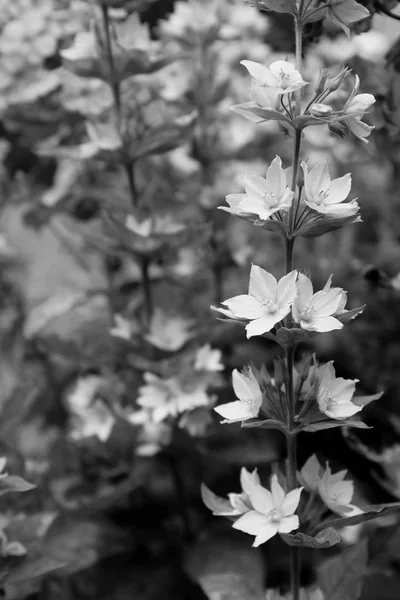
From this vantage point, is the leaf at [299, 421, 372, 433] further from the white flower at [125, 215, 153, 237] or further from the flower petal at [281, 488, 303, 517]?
the white flower at [125, 215, 153, 237]

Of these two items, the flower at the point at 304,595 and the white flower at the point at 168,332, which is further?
the white flower at the point at 168,332

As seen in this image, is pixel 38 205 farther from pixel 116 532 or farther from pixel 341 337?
pixel 341 337

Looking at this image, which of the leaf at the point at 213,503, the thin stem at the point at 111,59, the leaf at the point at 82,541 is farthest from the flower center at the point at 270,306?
the leaf at the point at 82,541

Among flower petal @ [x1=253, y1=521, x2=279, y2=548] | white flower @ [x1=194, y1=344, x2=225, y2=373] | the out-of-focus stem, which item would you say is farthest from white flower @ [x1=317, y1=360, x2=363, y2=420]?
the out-of-focus stem

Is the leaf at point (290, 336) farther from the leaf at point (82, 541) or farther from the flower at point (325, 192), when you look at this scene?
the leaf at point (82, 541)

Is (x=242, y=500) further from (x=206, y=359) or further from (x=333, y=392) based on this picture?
(x=206, y=359)

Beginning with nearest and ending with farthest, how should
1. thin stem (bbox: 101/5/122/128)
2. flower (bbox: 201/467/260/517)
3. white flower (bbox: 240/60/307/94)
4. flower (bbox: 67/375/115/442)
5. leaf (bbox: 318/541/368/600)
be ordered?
1. white flower (bbox: 240/60/307/94)
2. flower (bbox: 201/467/260/517)
3. leaf (bbox: 318/541/368/600)
4. thin stem (bbox: 101/5/122/128)
5. flower (bbox: 67/375/115/442)
